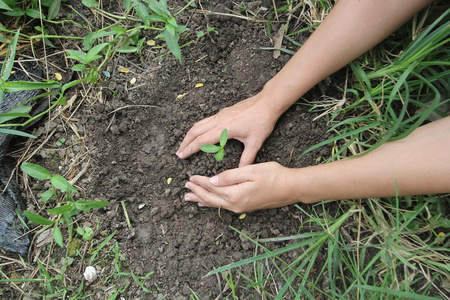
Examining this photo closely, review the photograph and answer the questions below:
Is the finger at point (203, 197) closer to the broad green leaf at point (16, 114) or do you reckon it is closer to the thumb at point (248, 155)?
the thumb at point (248, 155)

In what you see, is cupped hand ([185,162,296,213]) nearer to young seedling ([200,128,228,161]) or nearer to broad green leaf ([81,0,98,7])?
young seedling ([200,128,228,161])

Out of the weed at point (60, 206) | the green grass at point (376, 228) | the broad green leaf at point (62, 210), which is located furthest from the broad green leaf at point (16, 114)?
the green grass at point (376, 228)

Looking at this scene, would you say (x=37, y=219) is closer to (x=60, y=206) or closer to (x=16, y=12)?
(x=60, y=206)

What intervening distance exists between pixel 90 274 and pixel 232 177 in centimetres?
71

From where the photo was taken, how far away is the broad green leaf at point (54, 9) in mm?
1638

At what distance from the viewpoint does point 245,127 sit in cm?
142

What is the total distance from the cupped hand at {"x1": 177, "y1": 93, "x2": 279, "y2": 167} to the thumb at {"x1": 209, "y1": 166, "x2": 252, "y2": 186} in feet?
0.27

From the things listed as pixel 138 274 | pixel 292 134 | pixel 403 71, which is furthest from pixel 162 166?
pixel 403 71

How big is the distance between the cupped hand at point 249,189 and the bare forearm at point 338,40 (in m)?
0.29

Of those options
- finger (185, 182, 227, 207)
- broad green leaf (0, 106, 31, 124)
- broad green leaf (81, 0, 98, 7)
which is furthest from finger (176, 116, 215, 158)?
broad green leaf (81, 0, 98, 7)

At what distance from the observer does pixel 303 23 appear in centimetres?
163

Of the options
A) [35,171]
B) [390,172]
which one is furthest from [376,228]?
[35,171]

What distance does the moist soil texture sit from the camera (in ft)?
4.60

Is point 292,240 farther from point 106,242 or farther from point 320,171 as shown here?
point 106,242
